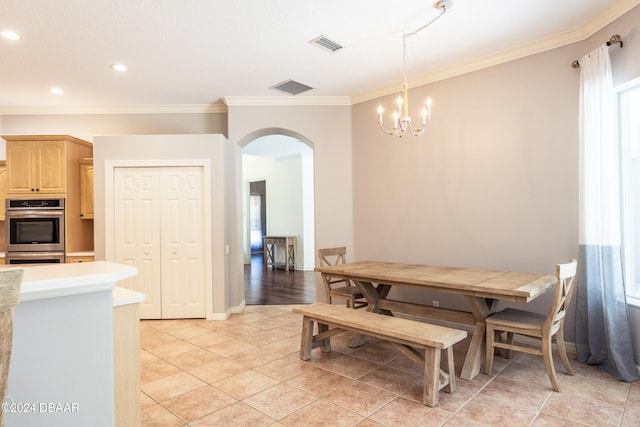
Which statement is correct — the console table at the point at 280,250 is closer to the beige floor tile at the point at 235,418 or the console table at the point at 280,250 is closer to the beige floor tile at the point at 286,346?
the beige floor tile at the point at 286,346

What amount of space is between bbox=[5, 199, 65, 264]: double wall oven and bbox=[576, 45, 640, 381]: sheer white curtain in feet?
19.2

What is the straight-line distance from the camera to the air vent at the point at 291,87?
4672mm

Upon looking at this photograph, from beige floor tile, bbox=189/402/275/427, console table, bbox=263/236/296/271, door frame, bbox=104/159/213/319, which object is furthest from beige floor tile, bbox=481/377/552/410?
console table, bbox=263/236/296/271

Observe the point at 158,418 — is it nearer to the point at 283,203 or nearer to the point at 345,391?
the point at 345,391

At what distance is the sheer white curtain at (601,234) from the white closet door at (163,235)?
418cm

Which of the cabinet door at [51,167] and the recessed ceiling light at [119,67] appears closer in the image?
the recessed ceiling light at [119,67]

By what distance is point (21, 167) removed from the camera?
487 centimetres

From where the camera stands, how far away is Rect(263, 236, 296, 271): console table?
9133mm

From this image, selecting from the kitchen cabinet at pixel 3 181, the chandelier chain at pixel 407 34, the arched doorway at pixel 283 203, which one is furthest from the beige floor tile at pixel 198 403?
the kitchen cabinet at pixel 3 181

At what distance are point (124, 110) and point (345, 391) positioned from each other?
196 inches

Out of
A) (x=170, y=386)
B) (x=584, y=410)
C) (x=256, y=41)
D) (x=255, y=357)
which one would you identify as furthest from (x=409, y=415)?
(x=256, y=41)

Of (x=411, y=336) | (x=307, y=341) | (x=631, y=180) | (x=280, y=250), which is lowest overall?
(x=307, y=341)

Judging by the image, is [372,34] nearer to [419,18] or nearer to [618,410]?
[419,18]

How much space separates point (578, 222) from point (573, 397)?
156 cm
